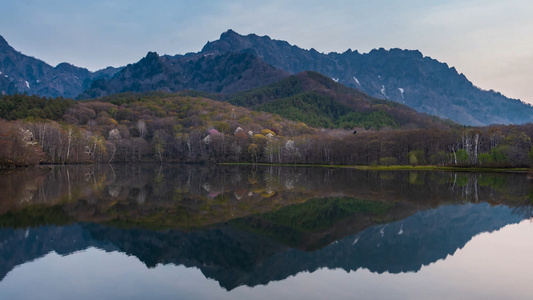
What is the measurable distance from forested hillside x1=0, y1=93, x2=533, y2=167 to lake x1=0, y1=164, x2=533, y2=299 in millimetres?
58695

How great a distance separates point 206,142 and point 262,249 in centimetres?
13779

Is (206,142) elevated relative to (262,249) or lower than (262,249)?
elevated

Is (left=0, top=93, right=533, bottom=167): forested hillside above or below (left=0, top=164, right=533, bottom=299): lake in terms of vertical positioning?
above

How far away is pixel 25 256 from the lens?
1905 cm

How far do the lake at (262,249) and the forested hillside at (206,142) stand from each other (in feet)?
193

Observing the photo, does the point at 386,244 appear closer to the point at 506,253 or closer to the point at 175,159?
the point at 506,253

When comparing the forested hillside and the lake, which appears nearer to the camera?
the lake

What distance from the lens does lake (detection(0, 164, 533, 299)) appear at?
1530 centimetres

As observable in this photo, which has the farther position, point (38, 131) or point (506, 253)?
point (38, 131)

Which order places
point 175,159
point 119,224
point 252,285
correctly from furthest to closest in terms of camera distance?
1. point 175,159
2. point 119,224
3. point 252,285

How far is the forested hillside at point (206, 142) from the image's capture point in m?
93.8

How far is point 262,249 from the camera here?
2106 cm

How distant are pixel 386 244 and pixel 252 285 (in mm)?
10210

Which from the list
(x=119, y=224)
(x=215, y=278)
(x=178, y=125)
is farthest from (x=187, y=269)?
(x=178, y=125)
